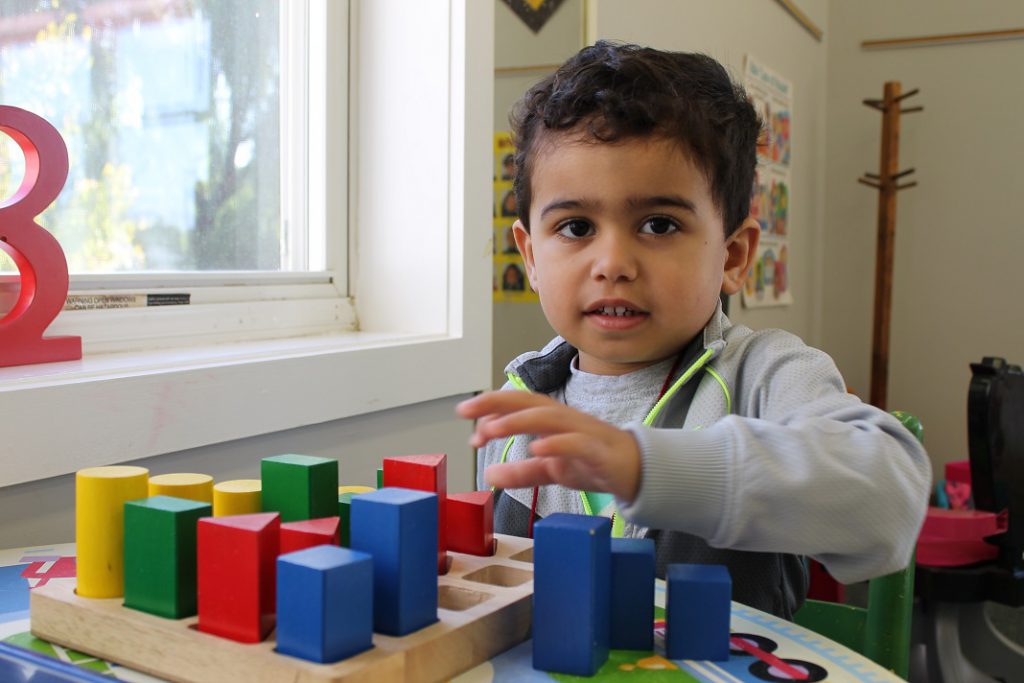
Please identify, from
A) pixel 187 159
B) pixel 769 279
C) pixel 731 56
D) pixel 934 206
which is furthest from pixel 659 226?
pixel 934 206

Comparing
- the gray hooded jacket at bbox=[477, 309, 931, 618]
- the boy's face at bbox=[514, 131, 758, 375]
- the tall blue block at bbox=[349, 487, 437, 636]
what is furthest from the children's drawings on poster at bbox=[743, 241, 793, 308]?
the tall blue block at bbox=[349, 487, 437, 636]

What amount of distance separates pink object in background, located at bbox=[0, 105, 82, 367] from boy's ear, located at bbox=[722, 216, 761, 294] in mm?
736

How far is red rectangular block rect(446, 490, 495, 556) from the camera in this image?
27.1 inches

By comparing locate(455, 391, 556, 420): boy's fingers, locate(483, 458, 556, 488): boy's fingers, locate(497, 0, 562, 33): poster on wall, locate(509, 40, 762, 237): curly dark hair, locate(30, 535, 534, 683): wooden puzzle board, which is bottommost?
locate(30, 535, 534, 683): wooden puzzle board

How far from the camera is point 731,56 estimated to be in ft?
9.23

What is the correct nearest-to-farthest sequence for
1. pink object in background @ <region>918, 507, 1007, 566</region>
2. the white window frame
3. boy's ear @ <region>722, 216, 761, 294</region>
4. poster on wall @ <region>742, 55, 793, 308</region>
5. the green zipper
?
1. the green zipper
2. boy's ear @ <region>722, 216, 761, 294</region>
3. the white window frame
4. pink object in background @ <region>918, 507, 1007, 566</region>
5. poster on wall @ <region>742, 55, 793, 308</region>

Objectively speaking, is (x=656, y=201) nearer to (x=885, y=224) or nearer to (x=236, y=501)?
(x=236, y=501)

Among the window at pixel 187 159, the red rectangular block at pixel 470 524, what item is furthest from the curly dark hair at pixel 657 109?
the window at pixel 187 159

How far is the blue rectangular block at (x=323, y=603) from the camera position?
1.57 feet

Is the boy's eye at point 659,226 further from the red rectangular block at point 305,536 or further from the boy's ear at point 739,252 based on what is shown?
the red rectangular block at point 305,536

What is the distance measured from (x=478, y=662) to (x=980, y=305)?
3.76 metres

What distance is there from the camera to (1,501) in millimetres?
933

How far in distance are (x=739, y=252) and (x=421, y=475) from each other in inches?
20.2

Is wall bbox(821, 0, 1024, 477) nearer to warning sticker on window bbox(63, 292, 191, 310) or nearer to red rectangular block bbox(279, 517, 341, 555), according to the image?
warning sticker on window bbox(63, 292, 191, 310)
